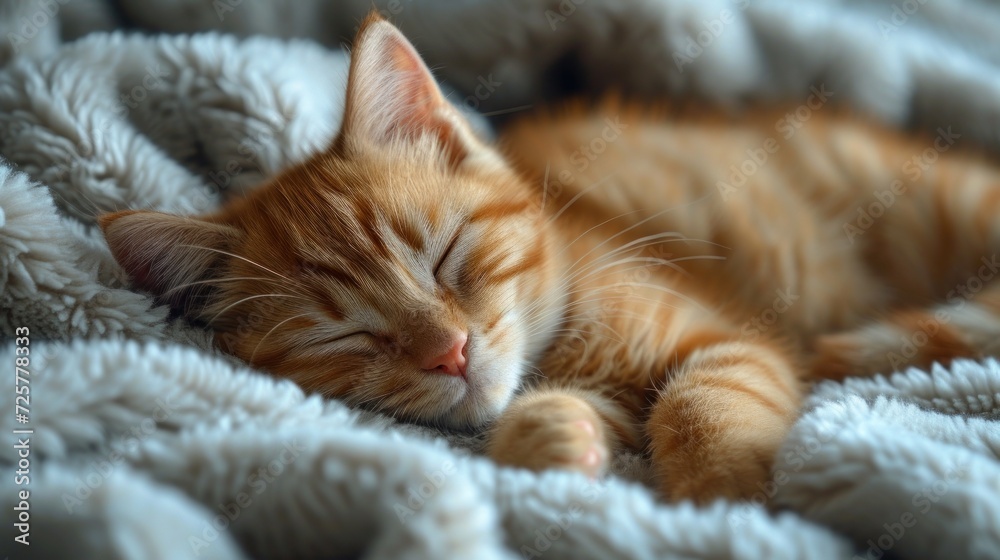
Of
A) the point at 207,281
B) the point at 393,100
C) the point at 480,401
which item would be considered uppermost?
the point at 393,100

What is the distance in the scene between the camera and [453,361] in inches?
35.6

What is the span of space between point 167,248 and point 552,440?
1.97ft

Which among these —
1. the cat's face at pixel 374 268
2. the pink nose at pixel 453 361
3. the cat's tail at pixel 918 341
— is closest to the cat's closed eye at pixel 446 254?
the cat's face at pixel 374 268

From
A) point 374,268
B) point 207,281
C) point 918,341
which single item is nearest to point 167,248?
point 207,281

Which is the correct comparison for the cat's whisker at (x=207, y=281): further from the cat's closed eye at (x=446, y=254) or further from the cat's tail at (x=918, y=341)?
the cat's tail at (x=918, y=341)

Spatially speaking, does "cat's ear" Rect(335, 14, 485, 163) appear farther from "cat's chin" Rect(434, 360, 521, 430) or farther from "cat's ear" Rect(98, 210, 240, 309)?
"cat's chin" Rect(434, 360, 521, 430)

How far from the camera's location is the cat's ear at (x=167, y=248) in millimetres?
925

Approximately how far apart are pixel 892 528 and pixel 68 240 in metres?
1.01

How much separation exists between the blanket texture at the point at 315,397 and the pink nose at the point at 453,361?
89mm

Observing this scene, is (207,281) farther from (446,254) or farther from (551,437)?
(551,437)

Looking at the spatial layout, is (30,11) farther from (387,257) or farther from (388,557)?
(388,557)

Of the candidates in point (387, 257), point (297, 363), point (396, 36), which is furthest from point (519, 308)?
point (396, 36)

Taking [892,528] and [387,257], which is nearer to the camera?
[892,528]

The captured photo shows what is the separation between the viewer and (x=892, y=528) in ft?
2.05
